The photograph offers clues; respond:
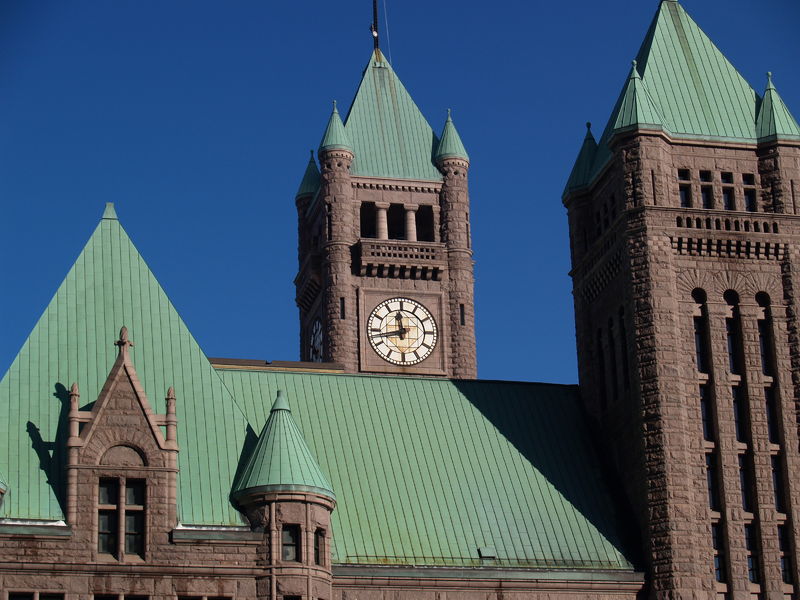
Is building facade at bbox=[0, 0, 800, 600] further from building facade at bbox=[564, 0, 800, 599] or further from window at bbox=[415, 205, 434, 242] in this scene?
window at bbox=[415, 205, 434, 242]

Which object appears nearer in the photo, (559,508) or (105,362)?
(105,362)

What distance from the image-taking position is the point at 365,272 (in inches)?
3519

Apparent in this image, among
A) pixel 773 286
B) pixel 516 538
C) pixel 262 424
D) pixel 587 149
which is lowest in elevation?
pixel 516 538

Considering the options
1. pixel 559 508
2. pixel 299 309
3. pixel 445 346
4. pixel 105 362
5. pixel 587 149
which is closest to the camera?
pixel 105 362

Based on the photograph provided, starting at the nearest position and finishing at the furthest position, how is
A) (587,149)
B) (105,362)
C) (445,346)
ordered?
(105,362) → (587,149) → (445,346)

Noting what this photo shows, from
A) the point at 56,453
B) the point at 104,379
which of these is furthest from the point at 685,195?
the point at 56,453

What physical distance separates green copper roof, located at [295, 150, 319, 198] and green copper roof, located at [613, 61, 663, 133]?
33256 millimetres

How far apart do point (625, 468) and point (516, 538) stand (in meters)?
4.98

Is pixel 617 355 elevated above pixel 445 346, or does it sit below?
below

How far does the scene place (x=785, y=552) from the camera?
60281 millimetres

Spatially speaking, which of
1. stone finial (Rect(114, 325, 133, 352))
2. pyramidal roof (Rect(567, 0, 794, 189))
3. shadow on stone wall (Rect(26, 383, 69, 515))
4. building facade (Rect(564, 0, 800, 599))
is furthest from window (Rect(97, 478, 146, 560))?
pyramidal roof (Rect(567, 0, 794, 189))

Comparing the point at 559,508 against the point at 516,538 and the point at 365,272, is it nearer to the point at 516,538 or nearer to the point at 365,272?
the point at 516,538

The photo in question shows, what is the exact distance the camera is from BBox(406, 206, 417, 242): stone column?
90.9 m

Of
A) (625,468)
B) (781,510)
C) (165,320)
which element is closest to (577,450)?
(625,468)
